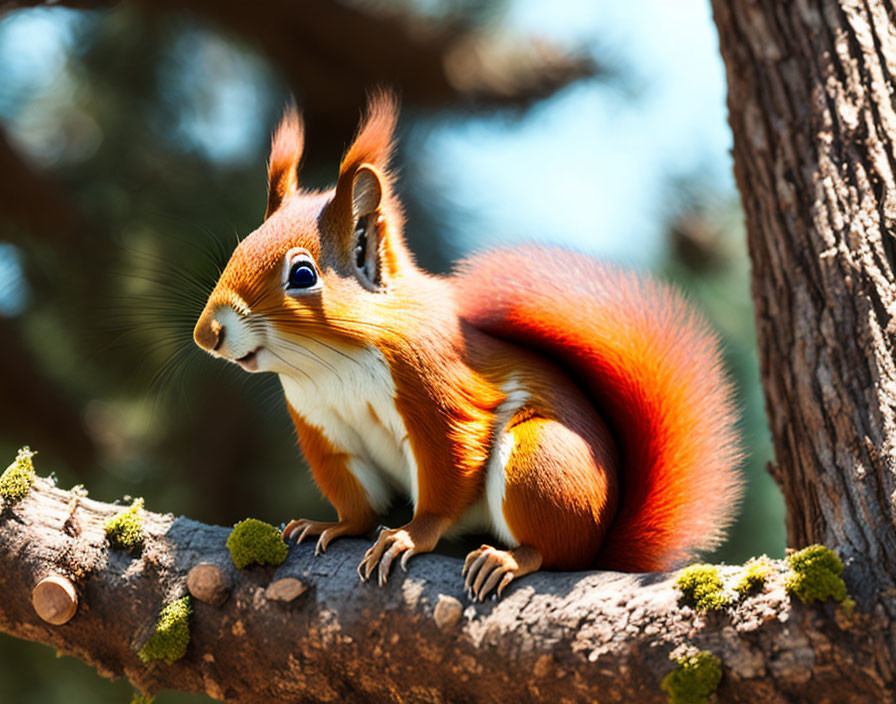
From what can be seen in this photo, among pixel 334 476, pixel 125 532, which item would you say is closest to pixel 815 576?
pixel 334 476

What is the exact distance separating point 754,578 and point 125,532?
2.35 feet

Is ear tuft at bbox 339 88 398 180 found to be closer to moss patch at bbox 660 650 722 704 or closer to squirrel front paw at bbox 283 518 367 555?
squirrel front paw at bbox 283 518 367 555

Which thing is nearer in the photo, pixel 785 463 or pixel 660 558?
pixel 660 558

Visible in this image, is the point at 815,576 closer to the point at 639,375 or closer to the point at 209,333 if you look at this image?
the point at 639,375

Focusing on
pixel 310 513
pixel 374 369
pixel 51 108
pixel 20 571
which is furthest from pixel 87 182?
pixel 374 369

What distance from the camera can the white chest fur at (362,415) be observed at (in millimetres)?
889

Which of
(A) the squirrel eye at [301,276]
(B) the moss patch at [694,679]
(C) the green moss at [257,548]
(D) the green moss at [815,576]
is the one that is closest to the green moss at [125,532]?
(C) the green moss at [257,548]

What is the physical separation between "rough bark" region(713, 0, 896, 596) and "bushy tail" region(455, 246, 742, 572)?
0.12 metres

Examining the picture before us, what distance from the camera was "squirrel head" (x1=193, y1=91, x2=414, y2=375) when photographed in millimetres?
846

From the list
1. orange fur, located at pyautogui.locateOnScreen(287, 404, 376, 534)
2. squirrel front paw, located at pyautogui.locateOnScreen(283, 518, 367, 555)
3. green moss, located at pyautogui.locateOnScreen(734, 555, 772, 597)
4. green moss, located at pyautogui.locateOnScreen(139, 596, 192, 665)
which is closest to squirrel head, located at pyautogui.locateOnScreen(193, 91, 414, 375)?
orange fur, located at pyautogui.locateOnScreen(287, 404, 376, 534)

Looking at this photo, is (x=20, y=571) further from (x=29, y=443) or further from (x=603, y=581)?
(x=29, y=443)

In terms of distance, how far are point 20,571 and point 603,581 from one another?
679mm

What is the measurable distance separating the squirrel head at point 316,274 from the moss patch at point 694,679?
0.44m

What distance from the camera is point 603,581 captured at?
2.86ft
